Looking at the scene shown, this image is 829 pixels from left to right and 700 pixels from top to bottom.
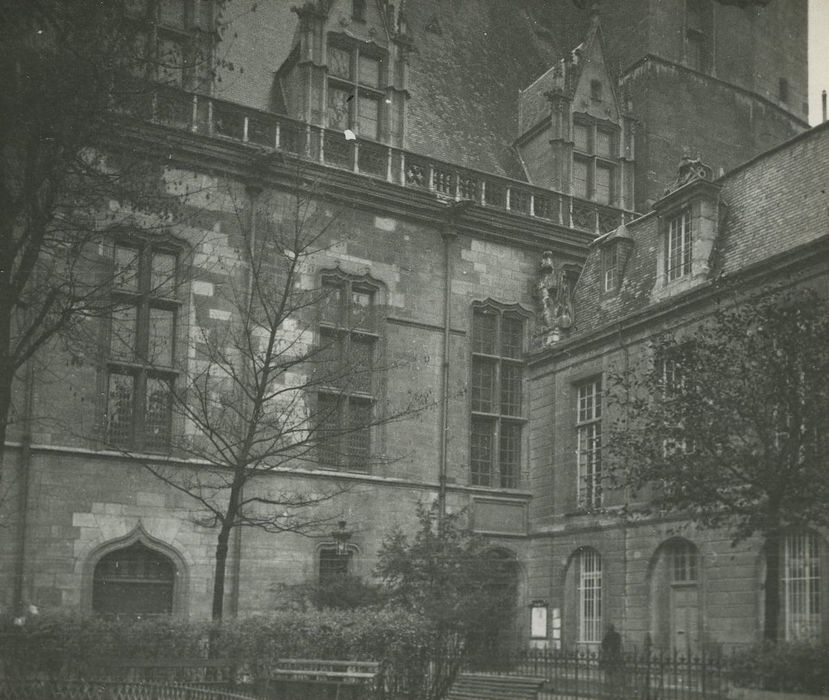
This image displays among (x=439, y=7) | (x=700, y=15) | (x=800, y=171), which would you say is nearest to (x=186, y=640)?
(x=800, y=171)

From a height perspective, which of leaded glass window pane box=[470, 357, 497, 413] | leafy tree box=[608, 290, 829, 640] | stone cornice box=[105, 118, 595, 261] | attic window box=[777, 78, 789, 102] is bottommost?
leafy tree box=[608, 290, 829, 640]

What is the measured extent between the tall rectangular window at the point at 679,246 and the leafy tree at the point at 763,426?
5.59 metres

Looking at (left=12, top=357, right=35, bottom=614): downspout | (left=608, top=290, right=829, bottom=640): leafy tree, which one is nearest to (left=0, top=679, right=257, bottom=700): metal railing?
(left=12, top=357, right=35, bottom=614): downspout

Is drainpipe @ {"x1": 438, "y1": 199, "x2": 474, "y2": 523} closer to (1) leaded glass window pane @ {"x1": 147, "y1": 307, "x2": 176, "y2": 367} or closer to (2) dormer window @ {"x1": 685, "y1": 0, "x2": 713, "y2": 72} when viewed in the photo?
(1) leaded glass window pane @ {"x1": 147, "y1": 307, "x2": 176, "y2": 367}

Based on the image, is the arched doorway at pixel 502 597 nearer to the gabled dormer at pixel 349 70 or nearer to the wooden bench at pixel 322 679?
the wooden bench at pixel 322 679

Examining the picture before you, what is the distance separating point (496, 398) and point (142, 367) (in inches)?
320

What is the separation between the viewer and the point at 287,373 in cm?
2208

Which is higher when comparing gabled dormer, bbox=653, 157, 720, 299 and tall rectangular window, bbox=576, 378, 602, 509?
gabled dormer, bbox=653, 157, 720, 299

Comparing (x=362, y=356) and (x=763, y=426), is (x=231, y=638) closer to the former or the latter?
(x=763, y=426)

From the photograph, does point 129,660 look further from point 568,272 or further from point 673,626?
point 568,272

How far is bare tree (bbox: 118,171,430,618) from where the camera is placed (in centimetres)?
2047

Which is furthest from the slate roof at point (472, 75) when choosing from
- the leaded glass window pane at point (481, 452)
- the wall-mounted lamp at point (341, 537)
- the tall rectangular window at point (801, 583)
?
the tall rectangular window at point (801, 583)

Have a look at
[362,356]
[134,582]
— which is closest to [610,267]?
[362,356]

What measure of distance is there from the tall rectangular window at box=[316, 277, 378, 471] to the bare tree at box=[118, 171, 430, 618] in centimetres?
3
